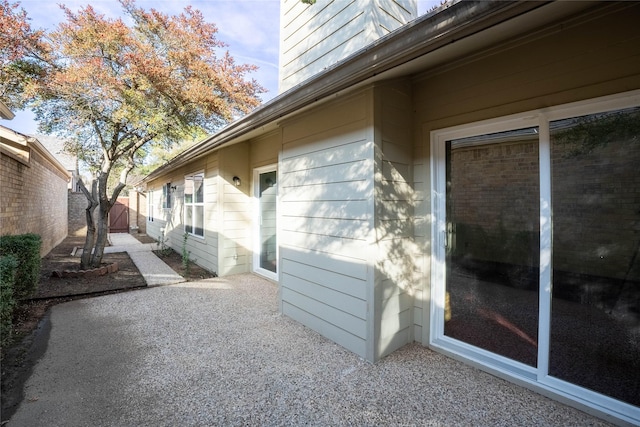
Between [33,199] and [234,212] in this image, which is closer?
[234,212]

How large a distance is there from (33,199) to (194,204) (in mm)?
3845

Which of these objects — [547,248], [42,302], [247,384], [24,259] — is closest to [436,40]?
[547,248]

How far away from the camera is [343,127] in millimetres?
3176

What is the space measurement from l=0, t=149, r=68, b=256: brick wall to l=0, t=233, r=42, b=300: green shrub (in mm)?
1514

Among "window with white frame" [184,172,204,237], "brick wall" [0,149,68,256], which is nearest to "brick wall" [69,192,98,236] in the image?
"brick wall" [0,149,68,256]

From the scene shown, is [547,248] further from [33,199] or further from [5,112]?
[33,199]

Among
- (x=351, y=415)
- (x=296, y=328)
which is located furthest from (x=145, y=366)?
(x=351, y=415)

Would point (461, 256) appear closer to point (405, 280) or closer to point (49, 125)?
point (405, 280)

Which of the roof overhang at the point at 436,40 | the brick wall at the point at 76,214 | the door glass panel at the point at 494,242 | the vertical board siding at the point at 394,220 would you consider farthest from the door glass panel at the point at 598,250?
the brick wall at the point at 76,214

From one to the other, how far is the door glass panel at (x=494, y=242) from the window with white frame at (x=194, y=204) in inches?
243

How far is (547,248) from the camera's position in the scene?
2.37 m

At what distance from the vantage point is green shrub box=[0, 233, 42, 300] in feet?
12.9

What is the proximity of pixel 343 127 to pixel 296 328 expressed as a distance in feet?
7.95

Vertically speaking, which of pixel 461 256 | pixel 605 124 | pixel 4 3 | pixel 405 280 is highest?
pixel 4 3
